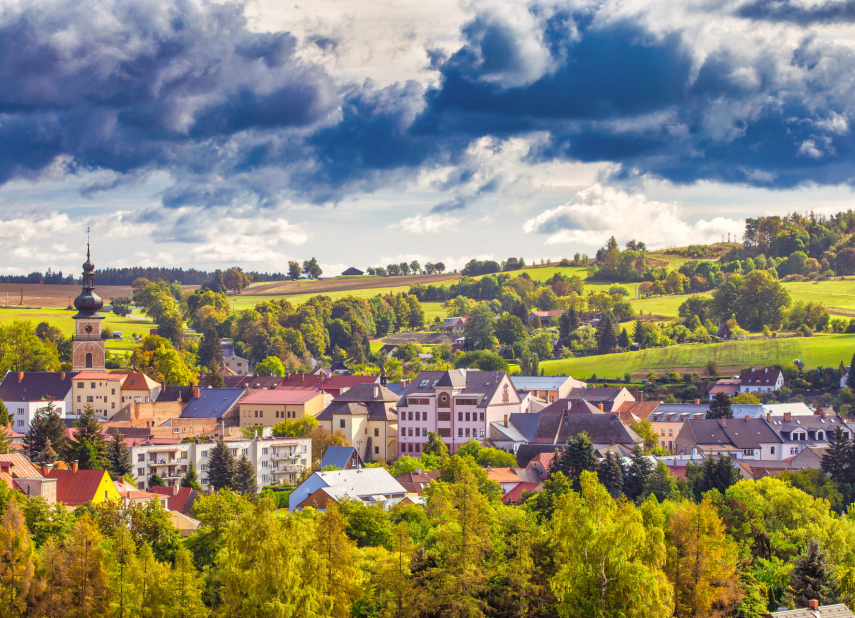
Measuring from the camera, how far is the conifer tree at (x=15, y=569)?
4122 cm

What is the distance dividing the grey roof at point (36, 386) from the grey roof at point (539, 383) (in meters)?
52.2

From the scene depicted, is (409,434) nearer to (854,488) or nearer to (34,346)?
(854,488)

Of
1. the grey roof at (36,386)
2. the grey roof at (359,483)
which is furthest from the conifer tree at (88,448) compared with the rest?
the grey roof at (36,386)

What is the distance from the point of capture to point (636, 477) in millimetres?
83188

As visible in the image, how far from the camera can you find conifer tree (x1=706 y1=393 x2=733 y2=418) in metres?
117

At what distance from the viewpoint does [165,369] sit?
135875 mm

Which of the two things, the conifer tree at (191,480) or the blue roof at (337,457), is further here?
the blue roof at (337,457)

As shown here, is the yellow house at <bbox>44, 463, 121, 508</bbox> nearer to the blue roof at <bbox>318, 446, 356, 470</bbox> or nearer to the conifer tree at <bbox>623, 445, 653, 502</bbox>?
the blue roof at <bbox>318, 446, 356, 470</bbox>

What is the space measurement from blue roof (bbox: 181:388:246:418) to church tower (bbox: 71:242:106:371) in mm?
11953

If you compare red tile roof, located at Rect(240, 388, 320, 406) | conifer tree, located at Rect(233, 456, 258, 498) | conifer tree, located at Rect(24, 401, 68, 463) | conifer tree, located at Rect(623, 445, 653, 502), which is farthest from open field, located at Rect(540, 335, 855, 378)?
conifer tree, located at Rect(24, 401, 68, 463)

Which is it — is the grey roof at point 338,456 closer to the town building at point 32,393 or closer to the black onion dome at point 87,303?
the town building at point 32,393

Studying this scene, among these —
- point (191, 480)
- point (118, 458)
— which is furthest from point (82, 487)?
point (191, 480)

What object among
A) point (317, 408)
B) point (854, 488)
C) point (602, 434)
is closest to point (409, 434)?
point (317, 408)

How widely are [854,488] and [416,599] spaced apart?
5385 cm
